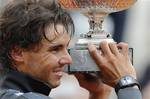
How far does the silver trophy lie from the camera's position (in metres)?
1.48

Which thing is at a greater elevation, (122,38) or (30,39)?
(30,39)

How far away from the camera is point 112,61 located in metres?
1.43

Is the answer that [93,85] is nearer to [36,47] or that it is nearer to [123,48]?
[123,48]

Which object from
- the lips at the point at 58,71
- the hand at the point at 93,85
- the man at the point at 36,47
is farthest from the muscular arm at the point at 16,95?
the hand at the point at 93,85

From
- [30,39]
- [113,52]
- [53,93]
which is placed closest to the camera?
[30,39]

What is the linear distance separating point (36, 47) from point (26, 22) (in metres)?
0.07

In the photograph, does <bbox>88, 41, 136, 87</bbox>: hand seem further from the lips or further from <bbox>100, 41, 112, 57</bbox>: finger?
the lips

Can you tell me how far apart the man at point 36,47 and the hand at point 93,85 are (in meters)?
0.20

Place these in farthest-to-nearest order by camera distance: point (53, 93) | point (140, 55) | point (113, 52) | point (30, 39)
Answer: point (140, 55) < point (53, 93) < point (113, 52) < point (30, 39)

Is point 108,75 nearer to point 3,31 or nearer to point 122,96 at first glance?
point 122,96

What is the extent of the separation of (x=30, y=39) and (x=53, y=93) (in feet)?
2.84

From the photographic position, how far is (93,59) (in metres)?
1.47

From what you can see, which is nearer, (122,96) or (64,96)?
(122,96)

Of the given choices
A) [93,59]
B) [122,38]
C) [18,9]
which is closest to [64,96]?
[122,38]
